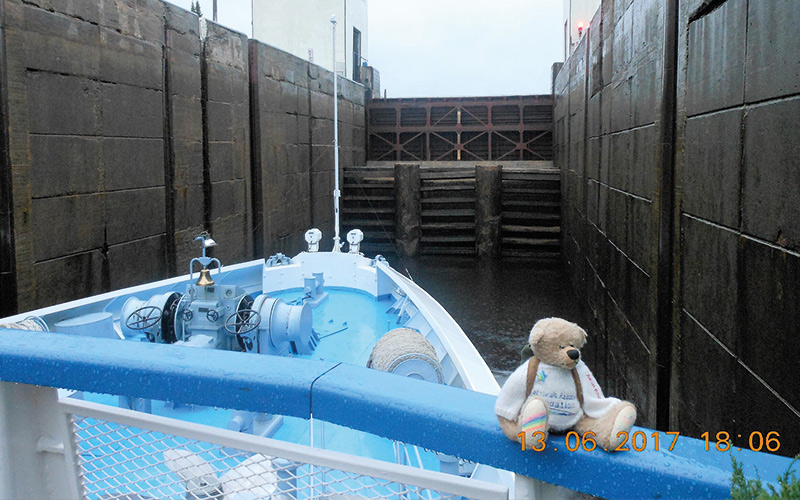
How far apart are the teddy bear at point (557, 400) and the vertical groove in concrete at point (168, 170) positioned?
8275 mm

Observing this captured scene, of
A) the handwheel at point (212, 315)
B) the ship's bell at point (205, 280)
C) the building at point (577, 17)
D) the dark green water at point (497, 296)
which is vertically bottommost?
the dark green water at point (497, 296)

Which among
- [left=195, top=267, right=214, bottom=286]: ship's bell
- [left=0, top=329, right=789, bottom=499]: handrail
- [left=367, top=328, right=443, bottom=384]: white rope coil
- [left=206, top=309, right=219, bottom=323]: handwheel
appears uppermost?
[left=0, top=329, right=789, bottom=499]: handrail

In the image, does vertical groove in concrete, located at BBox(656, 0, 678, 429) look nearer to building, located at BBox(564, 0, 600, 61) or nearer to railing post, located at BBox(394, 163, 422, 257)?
railing post, located at BBox(394, 163, 422, 257)

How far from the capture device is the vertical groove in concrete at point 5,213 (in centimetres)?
593

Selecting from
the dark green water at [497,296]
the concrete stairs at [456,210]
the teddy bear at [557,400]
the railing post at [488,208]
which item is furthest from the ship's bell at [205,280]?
the railing post at [488,208]

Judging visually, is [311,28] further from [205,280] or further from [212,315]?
[212,315]

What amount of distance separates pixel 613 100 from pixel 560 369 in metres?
6.61

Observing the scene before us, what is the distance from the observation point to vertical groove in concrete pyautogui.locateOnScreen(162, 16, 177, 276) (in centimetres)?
884

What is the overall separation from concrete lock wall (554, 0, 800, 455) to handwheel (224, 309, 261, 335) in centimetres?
291

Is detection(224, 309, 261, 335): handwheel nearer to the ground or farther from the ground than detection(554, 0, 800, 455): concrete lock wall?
nearer to the ground

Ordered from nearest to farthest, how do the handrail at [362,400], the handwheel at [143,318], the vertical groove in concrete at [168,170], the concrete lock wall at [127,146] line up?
the handrail at [362,400], the handwheel at [143,318], the concrete lock wall at [127,146], the vertical groove in concrete at [168,170]

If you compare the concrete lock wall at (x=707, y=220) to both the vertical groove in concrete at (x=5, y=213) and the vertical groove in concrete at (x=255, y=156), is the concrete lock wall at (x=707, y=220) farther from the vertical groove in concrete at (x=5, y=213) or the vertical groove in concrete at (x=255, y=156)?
the vertical groove in concrete at (x=255, y=156)

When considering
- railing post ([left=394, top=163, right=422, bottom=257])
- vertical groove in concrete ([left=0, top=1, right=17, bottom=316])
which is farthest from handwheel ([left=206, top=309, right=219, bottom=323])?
railing post ([left=394, top=163, right=422, bottom=257])

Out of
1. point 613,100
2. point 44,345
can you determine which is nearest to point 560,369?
point 44,345
